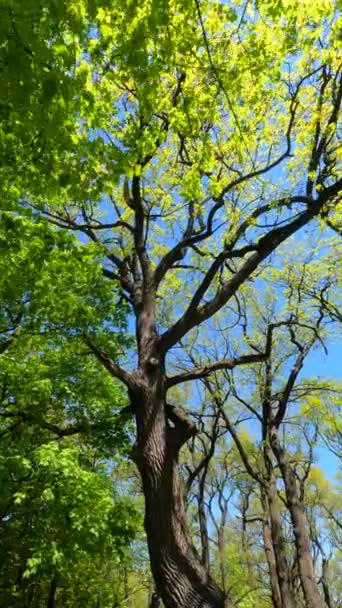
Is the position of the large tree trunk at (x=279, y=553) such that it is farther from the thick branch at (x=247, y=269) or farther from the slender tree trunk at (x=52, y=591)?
the thick branch at (x=247, y=269)

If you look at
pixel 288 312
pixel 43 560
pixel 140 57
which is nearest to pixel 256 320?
pixel 288 312

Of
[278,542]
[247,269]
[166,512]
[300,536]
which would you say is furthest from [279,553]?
[247,269]

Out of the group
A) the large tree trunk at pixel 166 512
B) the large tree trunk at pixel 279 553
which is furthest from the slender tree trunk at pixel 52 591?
the large tree trunk at pixel 166 512

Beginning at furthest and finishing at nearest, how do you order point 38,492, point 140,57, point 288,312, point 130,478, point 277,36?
1. point 130,478
2. point 288,312
3. point 38,492
4. point 277,36
5. point 140,57

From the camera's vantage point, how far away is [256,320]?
14.1 m

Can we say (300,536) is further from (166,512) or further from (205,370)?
(166,512)

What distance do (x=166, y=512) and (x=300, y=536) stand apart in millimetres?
6237

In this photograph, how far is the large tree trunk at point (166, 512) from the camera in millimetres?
4848

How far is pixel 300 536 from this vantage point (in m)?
10.2

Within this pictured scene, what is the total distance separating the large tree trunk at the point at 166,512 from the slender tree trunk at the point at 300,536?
558 cm

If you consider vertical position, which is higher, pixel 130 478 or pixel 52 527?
pixel 130 478

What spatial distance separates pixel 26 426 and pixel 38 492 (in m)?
1.15

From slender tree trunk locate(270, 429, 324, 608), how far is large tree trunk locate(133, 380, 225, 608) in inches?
220

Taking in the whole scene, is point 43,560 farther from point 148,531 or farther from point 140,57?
point 140,57
